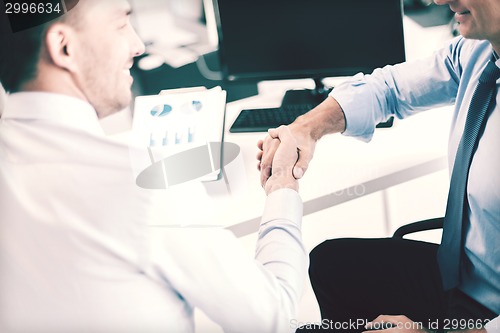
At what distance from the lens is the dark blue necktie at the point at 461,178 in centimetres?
90

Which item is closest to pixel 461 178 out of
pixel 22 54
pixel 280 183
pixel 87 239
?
pixel 280 183

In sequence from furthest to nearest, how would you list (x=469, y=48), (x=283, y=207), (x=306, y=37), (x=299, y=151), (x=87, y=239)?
(x=306, y=37), (x=299, y=151), (x=469, y=48), (x=283, y=207), (x=87, y=239)

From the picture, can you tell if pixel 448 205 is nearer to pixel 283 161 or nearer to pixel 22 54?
pixel 283 161

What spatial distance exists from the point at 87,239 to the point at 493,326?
0.58m

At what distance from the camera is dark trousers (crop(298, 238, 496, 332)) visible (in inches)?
38.4

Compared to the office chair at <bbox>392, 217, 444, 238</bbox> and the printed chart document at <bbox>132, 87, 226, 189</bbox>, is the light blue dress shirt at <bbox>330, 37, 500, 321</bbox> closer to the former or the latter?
the office chair at <bbox>392, 217, 444, 238</bbox>

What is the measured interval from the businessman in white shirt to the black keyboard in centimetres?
51

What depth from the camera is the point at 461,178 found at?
3.02ft

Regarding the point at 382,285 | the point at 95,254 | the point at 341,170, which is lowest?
the point at 382,285

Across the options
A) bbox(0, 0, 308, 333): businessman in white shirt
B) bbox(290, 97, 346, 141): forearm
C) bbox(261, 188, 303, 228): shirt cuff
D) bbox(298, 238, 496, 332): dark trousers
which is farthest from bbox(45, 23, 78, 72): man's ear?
bbox(298, 238, 496, 332): dark trousers

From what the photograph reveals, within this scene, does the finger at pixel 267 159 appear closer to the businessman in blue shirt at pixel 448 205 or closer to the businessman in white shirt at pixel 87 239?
the businessman in blue shirt at pixel 448 205

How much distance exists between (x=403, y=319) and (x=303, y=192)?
0.94 feet

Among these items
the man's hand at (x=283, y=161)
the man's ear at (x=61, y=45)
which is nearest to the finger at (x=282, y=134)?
the man's hand at (x=283, y=161)

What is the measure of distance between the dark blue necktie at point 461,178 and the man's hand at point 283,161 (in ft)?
0.84
